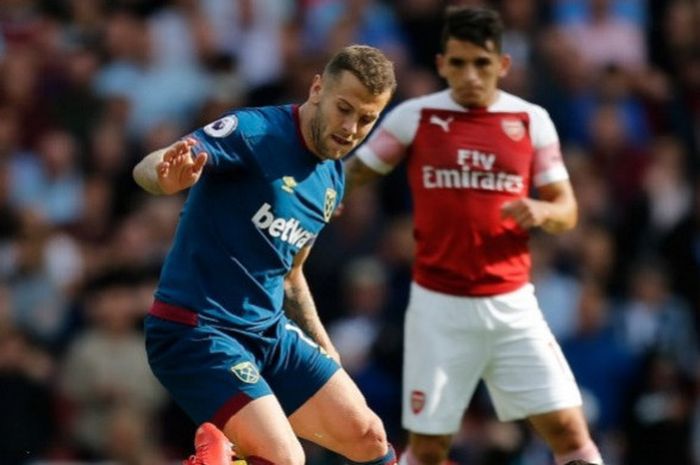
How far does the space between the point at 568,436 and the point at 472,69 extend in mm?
1941

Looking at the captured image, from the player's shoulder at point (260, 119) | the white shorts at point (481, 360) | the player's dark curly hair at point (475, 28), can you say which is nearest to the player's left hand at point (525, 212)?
the white shorts at point (481, 360)

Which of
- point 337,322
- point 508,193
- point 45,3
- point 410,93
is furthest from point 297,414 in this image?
point 45,3

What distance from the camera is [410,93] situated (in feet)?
46.2

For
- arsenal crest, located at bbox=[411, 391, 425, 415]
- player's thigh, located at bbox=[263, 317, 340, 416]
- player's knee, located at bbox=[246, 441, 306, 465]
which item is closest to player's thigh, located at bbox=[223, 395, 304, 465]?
player's knee, located at bbox=[246, 441, 306, 465]

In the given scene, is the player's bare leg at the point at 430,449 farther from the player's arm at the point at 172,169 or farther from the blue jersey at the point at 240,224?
the player's arm at the point at 172,169

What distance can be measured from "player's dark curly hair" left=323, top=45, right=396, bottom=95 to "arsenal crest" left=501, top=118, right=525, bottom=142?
1.53 metres

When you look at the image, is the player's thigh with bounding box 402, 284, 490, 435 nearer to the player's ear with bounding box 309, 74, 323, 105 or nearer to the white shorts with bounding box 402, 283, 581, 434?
the white shorts with bounding box 402, 283, 581, 434

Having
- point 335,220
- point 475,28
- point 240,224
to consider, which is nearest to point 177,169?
point 240,224

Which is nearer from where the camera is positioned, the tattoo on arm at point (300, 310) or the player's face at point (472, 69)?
the tattoo on arm at point (300, 310)

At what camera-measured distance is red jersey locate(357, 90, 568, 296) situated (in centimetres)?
Answer: 917

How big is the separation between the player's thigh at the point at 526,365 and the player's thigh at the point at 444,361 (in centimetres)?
11

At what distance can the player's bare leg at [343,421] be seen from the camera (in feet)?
26.5

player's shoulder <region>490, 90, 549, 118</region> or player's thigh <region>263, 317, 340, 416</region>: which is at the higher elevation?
player's shoulder <region>490, 90, 549, 118</region>

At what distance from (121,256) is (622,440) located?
4.06m
